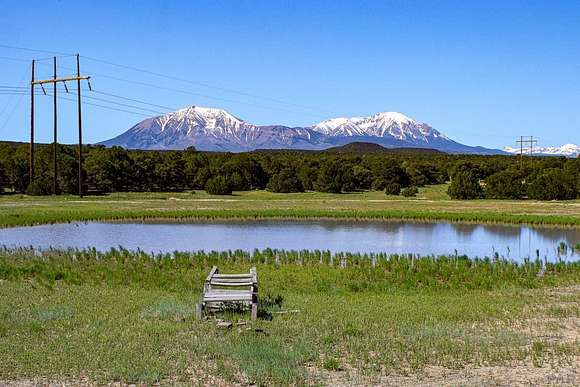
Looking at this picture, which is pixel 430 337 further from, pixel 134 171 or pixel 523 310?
pixel 134 171

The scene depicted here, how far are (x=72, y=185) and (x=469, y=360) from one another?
63177mm

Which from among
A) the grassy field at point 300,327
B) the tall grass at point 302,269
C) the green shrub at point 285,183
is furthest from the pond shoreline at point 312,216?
the green shrub at point 285,183

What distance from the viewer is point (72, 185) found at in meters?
69.9

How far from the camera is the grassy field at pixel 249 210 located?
1775 inches

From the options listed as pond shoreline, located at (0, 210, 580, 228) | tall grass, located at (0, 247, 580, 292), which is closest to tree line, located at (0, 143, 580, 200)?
pond shoreline, located at (0, 210, 580, 228)

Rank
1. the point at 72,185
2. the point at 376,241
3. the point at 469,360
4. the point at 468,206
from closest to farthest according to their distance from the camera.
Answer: the point at 469,360 → the point at 376,241 → the point at 468,206 → the point at 72,185

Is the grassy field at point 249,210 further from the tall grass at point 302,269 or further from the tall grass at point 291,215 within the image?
the tall grass at point 302,269

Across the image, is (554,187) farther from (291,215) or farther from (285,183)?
(291,215)

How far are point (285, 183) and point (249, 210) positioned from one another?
27433mm

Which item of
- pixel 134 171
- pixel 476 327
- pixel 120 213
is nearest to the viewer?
pixel 476 327

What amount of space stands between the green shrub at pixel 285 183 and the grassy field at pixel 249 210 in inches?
316

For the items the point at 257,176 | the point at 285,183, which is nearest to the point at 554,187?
the point at 285,183

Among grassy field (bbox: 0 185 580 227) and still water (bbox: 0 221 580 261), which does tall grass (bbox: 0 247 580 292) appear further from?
grassy field (bbox: 0 185 580 227)

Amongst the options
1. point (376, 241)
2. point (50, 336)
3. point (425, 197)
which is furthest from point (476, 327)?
point (425, 197)
